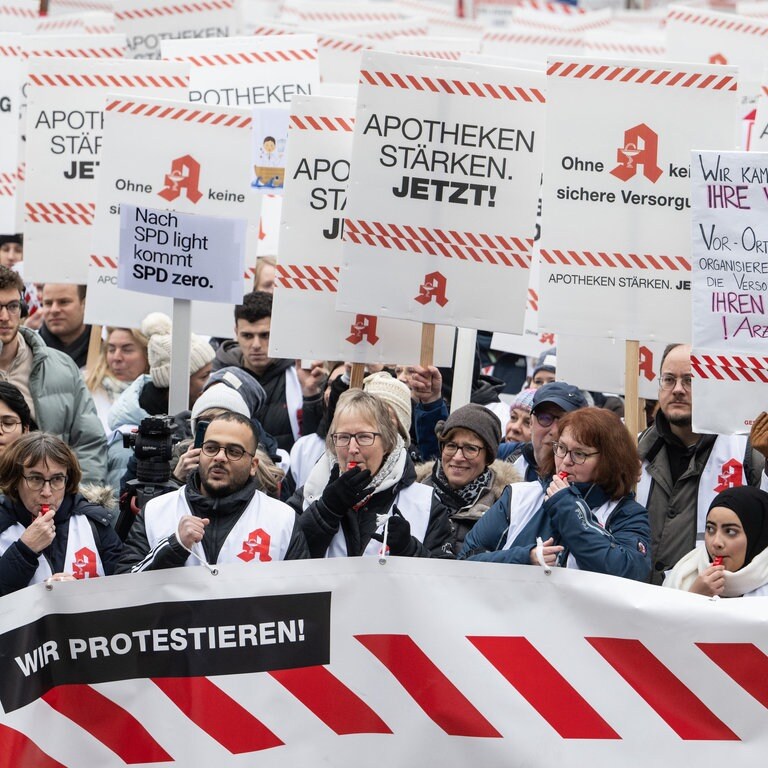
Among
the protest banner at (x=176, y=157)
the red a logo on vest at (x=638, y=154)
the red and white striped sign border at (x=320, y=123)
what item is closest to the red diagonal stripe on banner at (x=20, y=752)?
the protest banner at (x=176, y=157)

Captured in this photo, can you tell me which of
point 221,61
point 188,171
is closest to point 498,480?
point 188,171

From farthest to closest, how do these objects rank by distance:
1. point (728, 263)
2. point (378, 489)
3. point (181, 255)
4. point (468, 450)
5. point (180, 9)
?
point (180, 9)
point (181, 255)
point (468, 450)
point (728, 263)
point (378, 489)

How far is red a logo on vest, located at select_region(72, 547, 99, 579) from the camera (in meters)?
5.57

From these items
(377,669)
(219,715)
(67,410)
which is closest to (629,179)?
(67,410)

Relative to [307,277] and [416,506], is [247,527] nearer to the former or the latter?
[416,506]

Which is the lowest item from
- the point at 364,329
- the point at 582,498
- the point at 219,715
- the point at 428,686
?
the point at 219,715

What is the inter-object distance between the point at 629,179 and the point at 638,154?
0.40ft

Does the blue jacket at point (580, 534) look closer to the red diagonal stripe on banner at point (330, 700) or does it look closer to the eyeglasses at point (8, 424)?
the red diagonal stripe on banner at point (330, 700)

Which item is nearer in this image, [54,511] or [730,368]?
[54,511]

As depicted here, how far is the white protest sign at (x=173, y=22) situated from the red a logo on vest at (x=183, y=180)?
209 inches

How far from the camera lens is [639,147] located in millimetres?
7043

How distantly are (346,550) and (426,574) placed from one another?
0.89m

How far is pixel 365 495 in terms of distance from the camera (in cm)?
571

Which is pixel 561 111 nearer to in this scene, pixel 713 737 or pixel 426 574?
pixel 426 574
